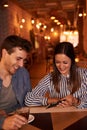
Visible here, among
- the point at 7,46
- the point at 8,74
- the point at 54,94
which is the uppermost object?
the point at 7,46

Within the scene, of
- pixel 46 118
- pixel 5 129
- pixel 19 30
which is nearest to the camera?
pixel 5 129

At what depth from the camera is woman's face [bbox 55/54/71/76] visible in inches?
99.1

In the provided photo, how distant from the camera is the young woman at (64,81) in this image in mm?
2520

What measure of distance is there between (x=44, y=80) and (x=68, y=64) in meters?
0.29

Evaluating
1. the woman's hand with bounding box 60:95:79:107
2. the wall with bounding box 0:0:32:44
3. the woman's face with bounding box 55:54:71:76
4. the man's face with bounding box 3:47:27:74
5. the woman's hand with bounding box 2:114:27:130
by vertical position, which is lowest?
the woman's hand with bounding box 60:95:79:107

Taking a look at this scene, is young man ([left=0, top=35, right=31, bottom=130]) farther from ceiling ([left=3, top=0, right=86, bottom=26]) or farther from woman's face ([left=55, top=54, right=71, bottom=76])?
ceiling ([left=3, top=0, right=86, bottom=26])

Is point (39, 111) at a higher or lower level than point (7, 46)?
lower

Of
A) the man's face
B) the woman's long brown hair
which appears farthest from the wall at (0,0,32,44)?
the man's face

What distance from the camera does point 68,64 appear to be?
255 cm

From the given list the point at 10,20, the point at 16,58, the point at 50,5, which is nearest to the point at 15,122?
the point at 16,58

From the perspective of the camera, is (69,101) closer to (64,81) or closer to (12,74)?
(64,81)

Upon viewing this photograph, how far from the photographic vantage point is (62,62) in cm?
252

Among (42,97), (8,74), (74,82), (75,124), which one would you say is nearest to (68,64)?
(74,82)

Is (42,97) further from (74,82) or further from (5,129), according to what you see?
(5,129)
